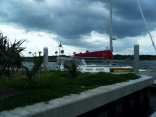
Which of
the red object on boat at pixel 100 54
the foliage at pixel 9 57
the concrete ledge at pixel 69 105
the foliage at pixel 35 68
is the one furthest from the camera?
the red object on boat at pixel 100 54

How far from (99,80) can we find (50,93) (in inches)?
159

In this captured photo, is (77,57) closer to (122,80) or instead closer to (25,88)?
(122,80)

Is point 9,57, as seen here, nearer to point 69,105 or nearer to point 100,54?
point 69,105

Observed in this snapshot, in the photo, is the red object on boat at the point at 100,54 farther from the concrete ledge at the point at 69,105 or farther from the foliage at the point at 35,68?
the foliage at the point at 35,68

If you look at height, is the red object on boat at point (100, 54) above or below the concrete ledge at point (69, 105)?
above

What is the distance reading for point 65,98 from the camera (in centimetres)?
712

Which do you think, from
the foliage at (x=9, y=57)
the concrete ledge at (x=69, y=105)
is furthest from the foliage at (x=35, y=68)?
the concrete ledge at (x=69, y=105)

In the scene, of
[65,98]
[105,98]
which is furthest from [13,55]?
[105,98]

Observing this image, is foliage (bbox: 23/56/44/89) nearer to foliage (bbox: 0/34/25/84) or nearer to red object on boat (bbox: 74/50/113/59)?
foliage (bbox: 0/34/25/84)

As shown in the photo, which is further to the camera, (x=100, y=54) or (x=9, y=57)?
(x=100, y=54)

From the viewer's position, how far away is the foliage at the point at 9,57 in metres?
6.61

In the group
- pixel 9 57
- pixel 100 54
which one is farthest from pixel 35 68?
pixel 100 54

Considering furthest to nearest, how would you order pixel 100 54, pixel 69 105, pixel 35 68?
1. pixel 100 54
2. pixel 35 68
3. pixel 69 105

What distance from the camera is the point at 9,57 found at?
6645 millimetres
